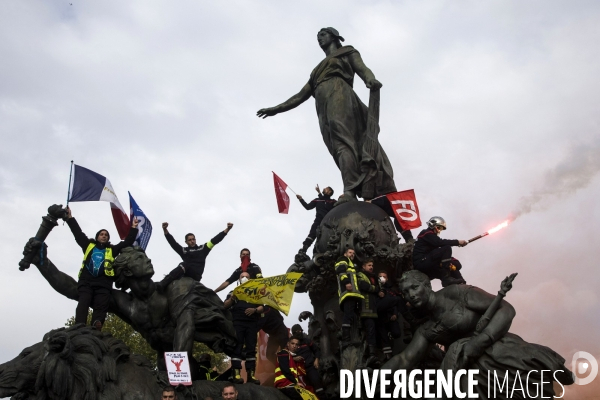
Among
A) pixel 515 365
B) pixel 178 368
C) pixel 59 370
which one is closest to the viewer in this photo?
pixel 59 370

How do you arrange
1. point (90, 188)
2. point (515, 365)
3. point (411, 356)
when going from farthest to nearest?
point (90, 188) < point (411, 356) < point (515, 365)

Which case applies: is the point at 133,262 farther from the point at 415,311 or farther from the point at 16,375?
the point at 415,311

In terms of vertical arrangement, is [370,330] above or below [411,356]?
above

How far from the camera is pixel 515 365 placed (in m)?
8.55

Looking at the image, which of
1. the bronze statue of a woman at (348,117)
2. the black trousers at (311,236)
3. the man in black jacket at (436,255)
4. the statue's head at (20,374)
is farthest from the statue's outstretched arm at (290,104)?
the statue's head at (20,374)

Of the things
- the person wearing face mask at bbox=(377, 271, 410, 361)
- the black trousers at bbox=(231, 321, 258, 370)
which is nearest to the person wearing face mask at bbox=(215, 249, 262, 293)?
the black trousers at bbox=(231, 321, 258, 370)

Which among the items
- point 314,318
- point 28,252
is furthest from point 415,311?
point 28,252

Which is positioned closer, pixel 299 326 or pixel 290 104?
pixel 299 326

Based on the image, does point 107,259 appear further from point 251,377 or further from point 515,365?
point 515,365

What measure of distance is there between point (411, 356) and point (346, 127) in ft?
16.1

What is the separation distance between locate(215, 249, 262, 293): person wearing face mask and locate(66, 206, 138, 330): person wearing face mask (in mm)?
1752

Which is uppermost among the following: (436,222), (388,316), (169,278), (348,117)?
(348,117)

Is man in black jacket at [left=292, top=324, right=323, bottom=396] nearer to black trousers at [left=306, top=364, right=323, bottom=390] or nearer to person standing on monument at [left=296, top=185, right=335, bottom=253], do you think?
black trousers at [left=306, top=364, right=323, bottom=390]

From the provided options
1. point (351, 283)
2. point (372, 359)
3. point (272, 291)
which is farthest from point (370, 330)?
point (272, 291)
